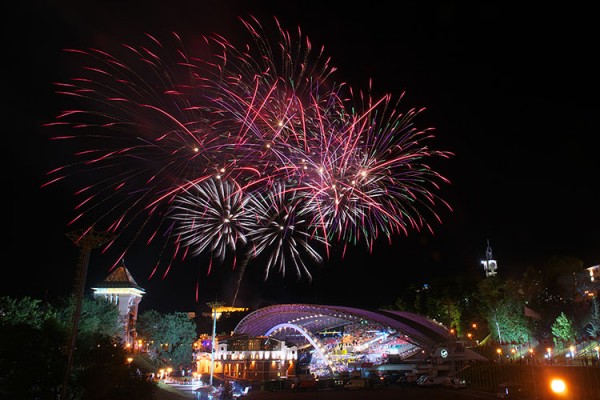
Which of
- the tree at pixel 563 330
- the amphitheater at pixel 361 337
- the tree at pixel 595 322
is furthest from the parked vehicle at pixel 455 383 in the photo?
the tree at pixel 595 322

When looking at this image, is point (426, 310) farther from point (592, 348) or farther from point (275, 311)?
point (592, 348)

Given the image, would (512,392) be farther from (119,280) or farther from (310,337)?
(119,280)

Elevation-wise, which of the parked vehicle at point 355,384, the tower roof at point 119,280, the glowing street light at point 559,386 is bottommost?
the parked vehicle at point 355,384

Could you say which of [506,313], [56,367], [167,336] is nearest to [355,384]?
[506,313]

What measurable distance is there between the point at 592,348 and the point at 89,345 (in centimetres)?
4628

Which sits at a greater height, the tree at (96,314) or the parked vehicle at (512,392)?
Answer: the tree at (96,314)

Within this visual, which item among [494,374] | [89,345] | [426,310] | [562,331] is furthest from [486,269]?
[89,345]

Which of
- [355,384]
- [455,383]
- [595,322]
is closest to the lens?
[455,383]

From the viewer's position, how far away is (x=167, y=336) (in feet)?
252

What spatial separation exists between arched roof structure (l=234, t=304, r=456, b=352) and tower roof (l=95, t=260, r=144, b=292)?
68.3 ft

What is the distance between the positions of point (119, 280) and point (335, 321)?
37.0m

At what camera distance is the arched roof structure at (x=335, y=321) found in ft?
204

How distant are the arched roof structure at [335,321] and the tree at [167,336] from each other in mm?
11085

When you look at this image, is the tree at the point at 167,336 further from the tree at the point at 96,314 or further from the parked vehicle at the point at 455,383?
the parked vehicle at the point at 455,383
